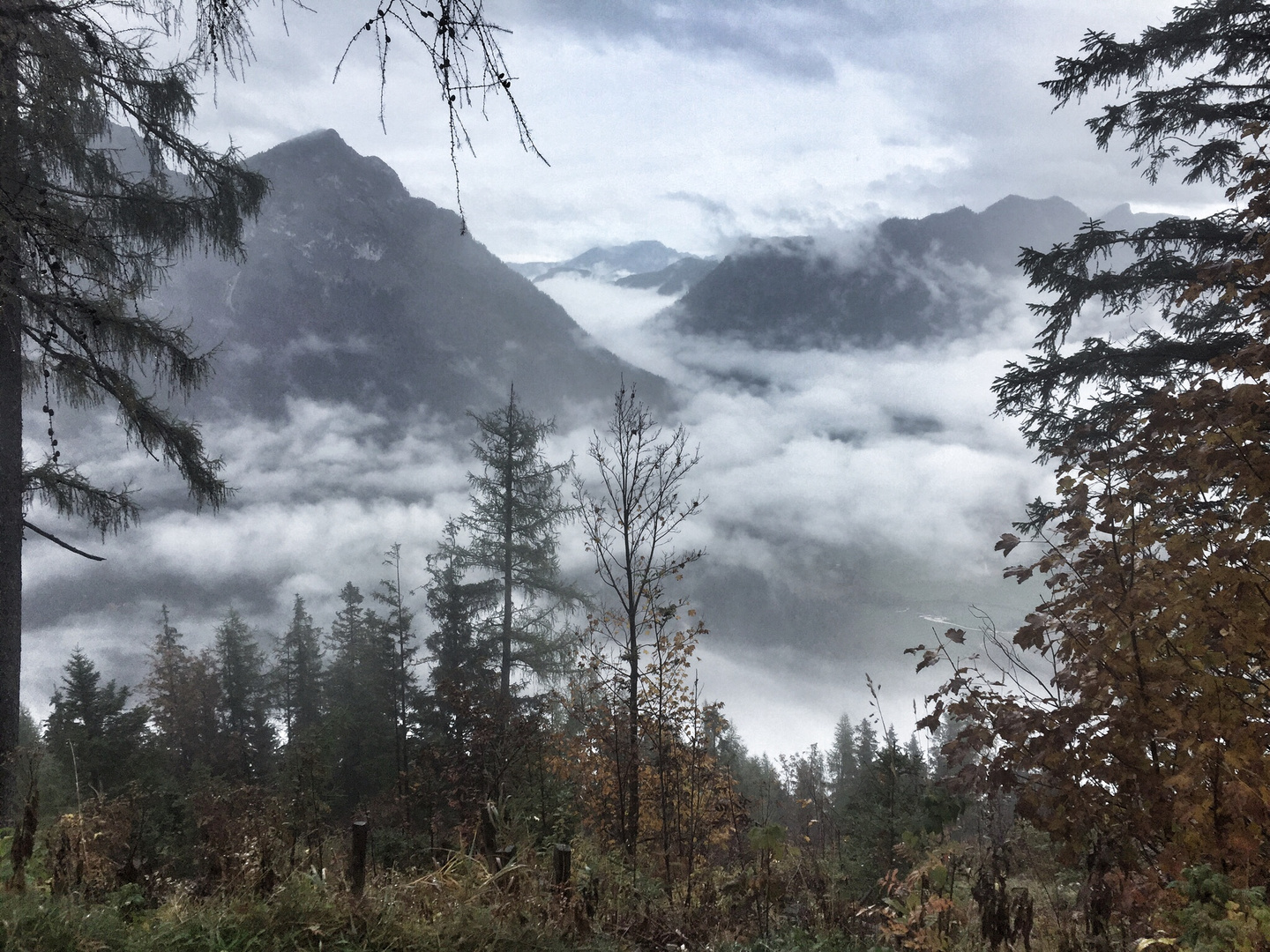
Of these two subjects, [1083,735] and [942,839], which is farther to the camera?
[942,839]

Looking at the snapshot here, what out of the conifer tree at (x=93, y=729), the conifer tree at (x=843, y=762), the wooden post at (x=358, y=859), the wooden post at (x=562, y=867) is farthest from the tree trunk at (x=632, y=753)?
the conifer tree at (x=843, y=762)

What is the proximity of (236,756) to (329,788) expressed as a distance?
24.9 ft

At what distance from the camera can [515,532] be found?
60.8 ft

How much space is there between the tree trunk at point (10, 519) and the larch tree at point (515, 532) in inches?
486

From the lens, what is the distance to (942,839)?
17.6ft

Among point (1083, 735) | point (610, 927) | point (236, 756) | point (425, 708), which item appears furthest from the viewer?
point (236, 756)

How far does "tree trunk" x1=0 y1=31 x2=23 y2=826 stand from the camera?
206 inches

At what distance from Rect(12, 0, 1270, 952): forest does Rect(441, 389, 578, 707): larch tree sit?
18.9ft

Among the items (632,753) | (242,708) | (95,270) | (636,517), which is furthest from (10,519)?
(242,708)

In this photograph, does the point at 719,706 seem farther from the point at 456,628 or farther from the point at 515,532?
the point at 456,628

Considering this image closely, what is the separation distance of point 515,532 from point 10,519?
12.9 metres

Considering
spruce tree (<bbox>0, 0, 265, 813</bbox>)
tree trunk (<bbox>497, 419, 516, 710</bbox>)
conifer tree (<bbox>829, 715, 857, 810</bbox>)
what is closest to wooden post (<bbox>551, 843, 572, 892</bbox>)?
spruce tree (<bbox>0, 0, 265, 813</bbox>)

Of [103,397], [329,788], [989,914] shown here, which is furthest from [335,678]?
[989,914]

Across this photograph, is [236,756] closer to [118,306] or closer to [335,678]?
[335,678]
